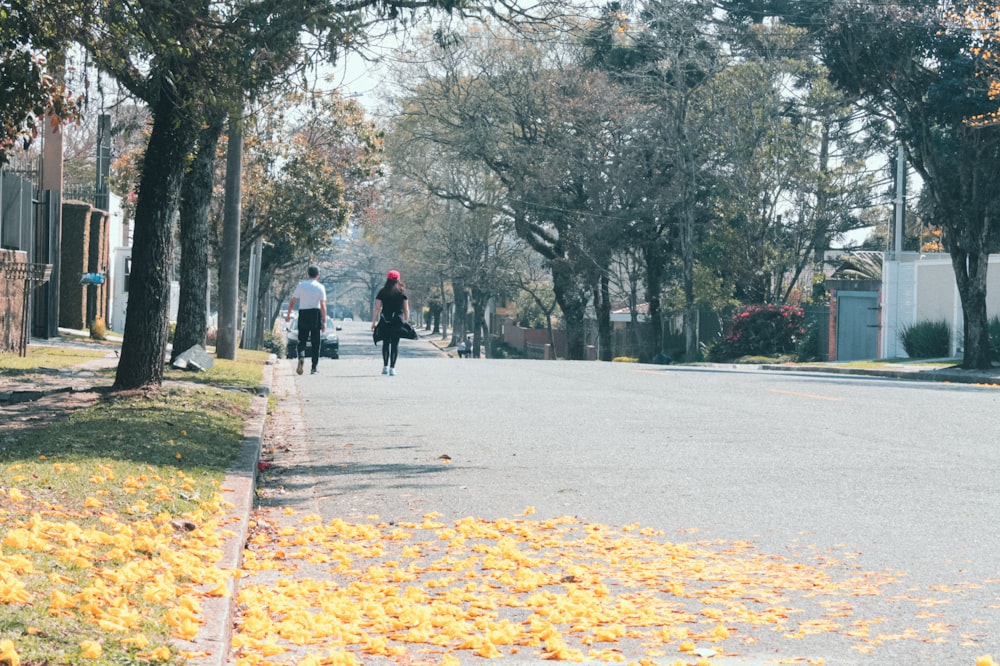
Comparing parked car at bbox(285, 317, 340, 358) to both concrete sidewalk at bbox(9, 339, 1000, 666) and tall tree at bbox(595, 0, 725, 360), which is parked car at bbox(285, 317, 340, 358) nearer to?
concrete sidewalk at bbox(9, 339, 1000, 666)

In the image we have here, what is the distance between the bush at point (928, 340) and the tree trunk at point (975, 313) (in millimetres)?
5615

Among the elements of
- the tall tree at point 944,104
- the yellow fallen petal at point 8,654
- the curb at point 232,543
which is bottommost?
the curb at point 232,543

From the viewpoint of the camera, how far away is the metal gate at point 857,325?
1575 inches

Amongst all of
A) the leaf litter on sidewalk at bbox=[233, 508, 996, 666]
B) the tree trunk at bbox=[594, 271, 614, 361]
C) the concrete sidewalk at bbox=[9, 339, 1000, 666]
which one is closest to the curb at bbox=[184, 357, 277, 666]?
the concrete sidewalk at bbox=[9, 339, 1000, 666]

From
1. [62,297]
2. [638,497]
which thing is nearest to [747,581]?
[638,497]

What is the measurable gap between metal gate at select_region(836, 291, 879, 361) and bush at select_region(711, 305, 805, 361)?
4.72 feet

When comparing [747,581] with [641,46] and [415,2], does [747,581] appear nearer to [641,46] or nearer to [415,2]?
[415,2]

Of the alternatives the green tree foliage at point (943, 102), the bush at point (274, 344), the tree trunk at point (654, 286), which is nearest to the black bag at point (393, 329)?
the green tree foliage at point (943, 102)

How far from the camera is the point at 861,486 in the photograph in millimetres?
9211

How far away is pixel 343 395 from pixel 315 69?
20.1 feet

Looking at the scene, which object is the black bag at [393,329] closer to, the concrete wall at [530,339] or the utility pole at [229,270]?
the utility pole at [229,270]

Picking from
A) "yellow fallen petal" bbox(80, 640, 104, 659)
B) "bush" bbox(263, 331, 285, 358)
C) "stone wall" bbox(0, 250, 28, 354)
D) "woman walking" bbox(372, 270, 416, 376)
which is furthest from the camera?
"bush" bbox(263, 331, 285, 358)

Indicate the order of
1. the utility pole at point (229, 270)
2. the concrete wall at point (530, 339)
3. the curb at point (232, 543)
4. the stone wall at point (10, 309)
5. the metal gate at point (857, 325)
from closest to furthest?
the curb at point (232, 543) → the stone wall at point (10, 309) → the utility pole at point (229, 270) → the metal gate at point (857, 325) → the concrete wall at point (530, 339)

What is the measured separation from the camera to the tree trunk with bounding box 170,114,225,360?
20.5m
